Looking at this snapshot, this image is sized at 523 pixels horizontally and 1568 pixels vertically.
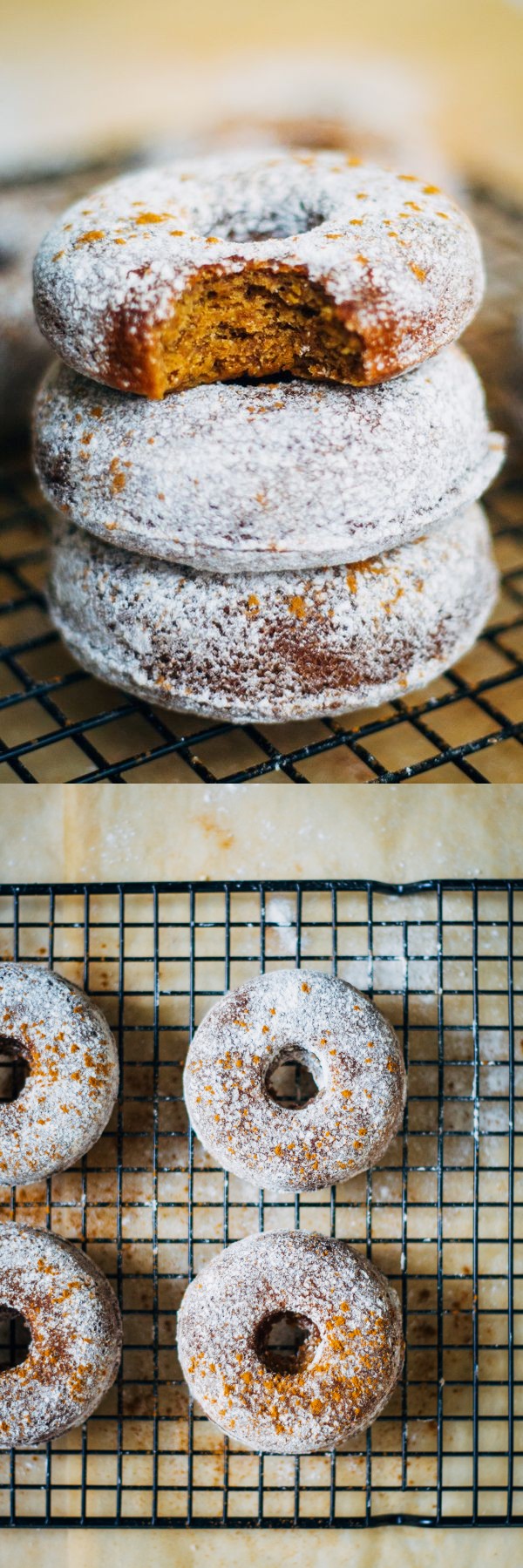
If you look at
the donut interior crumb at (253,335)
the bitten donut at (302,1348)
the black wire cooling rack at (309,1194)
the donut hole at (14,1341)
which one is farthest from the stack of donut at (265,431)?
the donut hole at (14,1341)

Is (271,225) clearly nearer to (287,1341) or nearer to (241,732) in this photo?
(241,732)

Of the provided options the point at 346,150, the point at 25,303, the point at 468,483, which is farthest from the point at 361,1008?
the point at 346,150

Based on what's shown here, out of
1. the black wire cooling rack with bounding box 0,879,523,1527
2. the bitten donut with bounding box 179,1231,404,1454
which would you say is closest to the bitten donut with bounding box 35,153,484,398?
the black wire cooling rack with bounding box 0,879,523,1527

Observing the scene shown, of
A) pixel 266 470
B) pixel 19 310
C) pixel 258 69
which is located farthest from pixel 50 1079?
pixel 258 69

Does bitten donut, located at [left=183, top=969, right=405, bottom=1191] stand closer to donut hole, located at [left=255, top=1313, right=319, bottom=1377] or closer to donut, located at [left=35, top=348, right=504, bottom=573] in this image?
donut hole, located at [left=255, top=1313, right=319, bottom=1377]

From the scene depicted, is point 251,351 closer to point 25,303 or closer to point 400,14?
point 25,303

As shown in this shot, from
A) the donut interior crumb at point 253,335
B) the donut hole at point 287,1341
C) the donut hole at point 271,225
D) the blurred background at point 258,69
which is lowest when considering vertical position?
the donut hole at point 287,1341

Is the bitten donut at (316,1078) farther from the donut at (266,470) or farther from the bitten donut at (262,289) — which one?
the bitten donut at (262,289)
